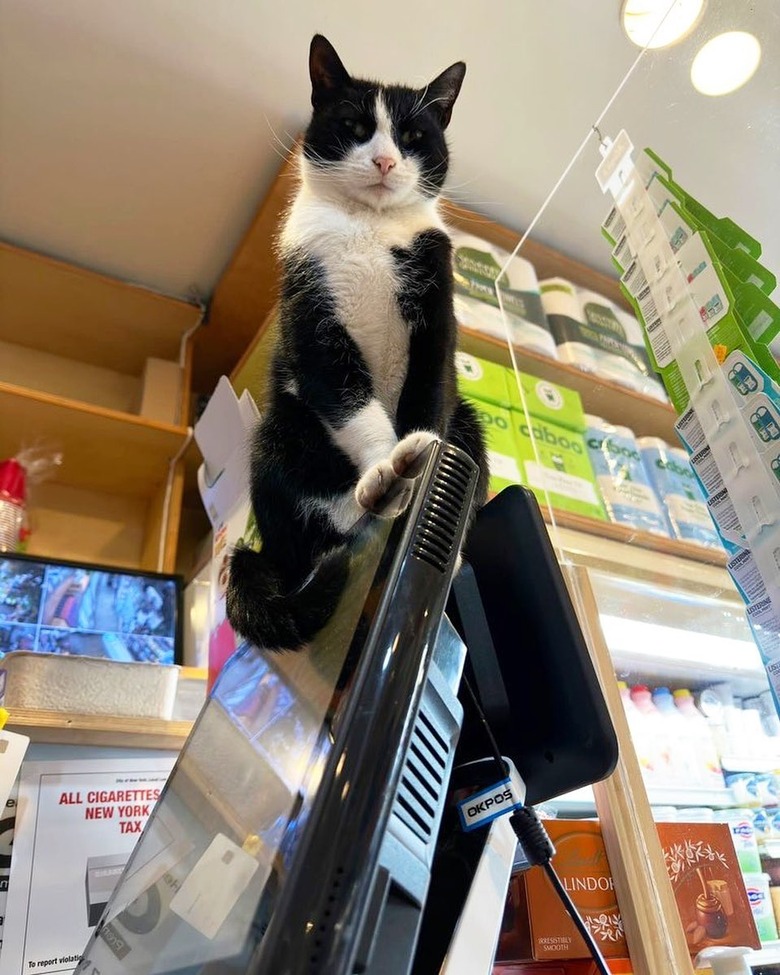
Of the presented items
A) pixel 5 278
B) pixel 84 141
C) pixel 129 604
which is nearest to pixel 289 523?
pixel 129 604

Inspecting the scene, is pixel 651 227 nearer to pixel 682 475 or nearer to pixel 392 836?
pixel 682 475

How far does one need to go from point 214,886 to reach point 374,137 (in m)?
0.85

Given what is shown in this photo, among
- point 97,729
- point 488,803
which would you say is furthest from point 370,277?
point 97,729

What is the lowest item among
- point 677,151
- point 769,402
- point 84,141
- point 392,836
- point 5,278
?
point 5,278

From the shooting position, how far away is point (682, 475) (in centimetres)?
127

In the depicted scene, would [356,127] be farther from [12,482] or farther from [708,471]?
[12,482]

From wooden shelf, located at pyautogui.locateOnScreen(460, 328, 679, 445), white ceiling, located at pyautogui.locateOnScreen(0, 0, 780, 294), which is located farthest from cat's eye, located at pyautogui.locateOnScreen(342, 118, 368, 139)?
wooden shelf, located at pyautogui.locateOnScreen(460, 328, 679, 445)

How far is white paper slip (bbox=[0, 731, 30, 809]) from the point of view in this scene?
2.30ft

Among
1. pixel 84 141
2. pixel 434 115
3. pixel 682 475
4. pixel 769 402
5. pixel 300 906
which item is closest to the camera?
pixel 300 906

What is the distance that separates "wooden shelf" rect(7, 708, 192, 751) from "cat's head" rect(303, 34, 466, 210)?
0.71 m

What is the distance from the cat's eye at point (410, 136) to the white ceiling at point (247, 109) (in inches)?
6.8

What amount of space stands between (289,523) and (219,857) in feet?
1.03

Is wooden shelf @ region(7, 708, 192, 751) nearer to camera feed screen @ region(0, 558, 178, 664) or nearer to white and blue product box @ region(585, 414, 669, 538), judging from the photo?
camera feed screen @ region(0, 558, 178, 664)

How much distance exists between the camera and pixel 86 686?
2.90 ft
